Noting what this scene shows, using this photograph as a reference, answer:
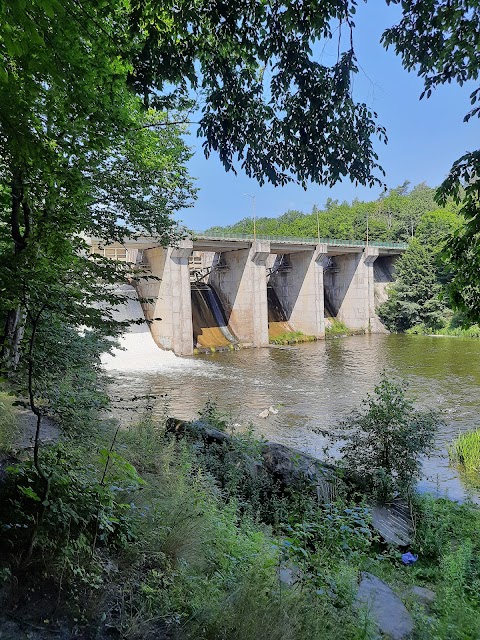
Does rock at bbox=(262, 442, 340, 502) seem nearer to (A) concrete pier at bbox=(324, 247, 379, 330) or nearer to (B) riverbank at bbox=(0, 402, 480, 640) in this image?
(B) riverbank at bbox=(0, 402, 480, 640)

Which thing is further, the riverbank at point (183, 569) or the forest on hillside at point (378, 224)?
the forest on hillside at point (378, 224)

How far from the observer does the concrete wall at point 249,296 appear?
27.2 meters

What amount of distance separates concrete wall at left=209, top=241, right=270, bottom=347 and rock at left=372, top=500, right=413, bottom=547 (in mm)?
21797

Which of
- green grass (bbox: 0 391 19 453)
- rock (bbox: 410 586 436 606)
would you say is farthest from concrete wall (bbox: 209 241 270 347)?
rock (bbox: 410 586 436 606)

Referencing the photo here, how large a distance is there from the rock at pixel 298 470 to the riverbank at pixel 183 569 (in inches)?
23.4

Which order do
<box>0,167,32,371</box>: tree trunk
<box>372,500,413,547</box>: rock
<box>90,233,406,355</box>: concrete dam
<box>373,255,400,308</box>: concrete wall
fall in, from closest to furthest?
<box>0,167,32,371</box>: tree trunk
<box>372,500,413,547</box>: rock
<box>90,233,406,355</box>: concrete dam
<box>373,255,400,308</box>: concrete wall

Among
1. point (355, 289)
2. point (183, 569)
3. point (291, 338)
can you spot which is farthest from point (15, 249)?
point (355, 289)

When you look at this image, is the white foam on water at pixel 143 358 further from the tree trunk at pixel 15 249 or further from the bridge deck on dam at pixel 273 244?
the tree trunk at pixel 15 249

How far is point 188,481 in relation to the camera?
424cm

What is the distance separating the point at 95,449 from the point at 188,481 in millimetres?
920

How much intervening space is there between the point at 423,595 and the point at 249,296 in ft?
78.6

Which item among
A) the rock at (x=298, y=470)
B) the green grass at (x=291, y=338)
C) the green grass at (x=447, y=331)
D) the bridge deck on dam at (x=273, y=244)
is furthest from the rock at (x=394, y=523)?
the green grass at (x=447, y=331)

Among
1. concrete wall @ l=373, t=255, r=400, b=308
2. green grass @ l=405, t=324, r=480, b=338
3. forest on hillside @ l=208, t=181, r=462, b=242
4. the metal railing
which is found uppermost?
forest on hillside @ l=208, t=181, r=462, b=242

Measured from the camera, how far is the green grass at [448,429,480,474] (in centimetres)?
837
